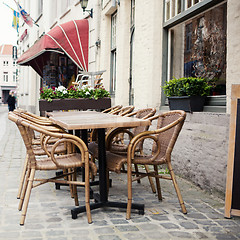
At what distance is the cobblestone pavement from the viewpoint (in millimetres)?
3184

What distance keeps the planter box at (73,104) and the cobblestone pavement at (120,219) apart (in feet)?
6.32

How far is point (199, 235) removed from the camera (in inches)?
126

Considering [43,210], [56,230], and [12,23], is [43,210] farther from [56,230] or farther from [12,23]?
[12,23]

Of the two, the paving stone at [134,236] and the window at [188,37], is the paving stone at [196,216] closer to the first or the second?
the paving stone at [134,236]

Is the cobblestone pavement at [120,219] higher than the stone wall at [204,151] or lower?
lower

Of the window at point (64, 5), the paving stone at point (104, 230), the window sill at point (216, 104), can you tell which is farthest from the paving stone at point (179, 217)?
the window at point (64, 5)

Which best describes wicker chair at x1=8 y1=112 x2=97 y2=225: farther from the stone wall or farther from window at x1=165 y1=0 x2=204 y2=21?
window at x1=165 y1=0 x2=204 y2=21

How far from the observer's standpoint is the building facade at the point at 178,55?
456 cm

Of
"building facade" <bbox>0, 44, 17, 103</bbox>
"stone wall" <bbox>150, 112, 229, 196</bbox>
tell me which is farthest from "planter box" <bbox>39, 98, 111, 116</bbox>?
"building facade" <bbox>0, 44, 17, 103</bbox>

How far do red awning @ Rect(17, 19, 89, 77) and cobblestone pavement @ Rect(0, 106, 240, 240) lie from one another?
629 cm

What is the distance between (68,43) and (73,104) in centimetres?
474

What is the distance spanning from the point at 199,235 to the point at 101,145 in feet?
4.20

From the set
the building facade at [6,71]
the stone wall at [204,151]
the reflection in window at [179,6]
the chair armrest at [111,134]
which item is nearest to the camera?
the chair armrest at [111,134]

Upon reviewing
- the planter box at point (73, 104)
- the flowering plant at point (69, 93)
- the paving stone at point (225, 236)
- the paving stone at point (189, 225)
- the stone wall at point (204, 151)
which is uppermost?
the flowering plant at point (69, 93)
